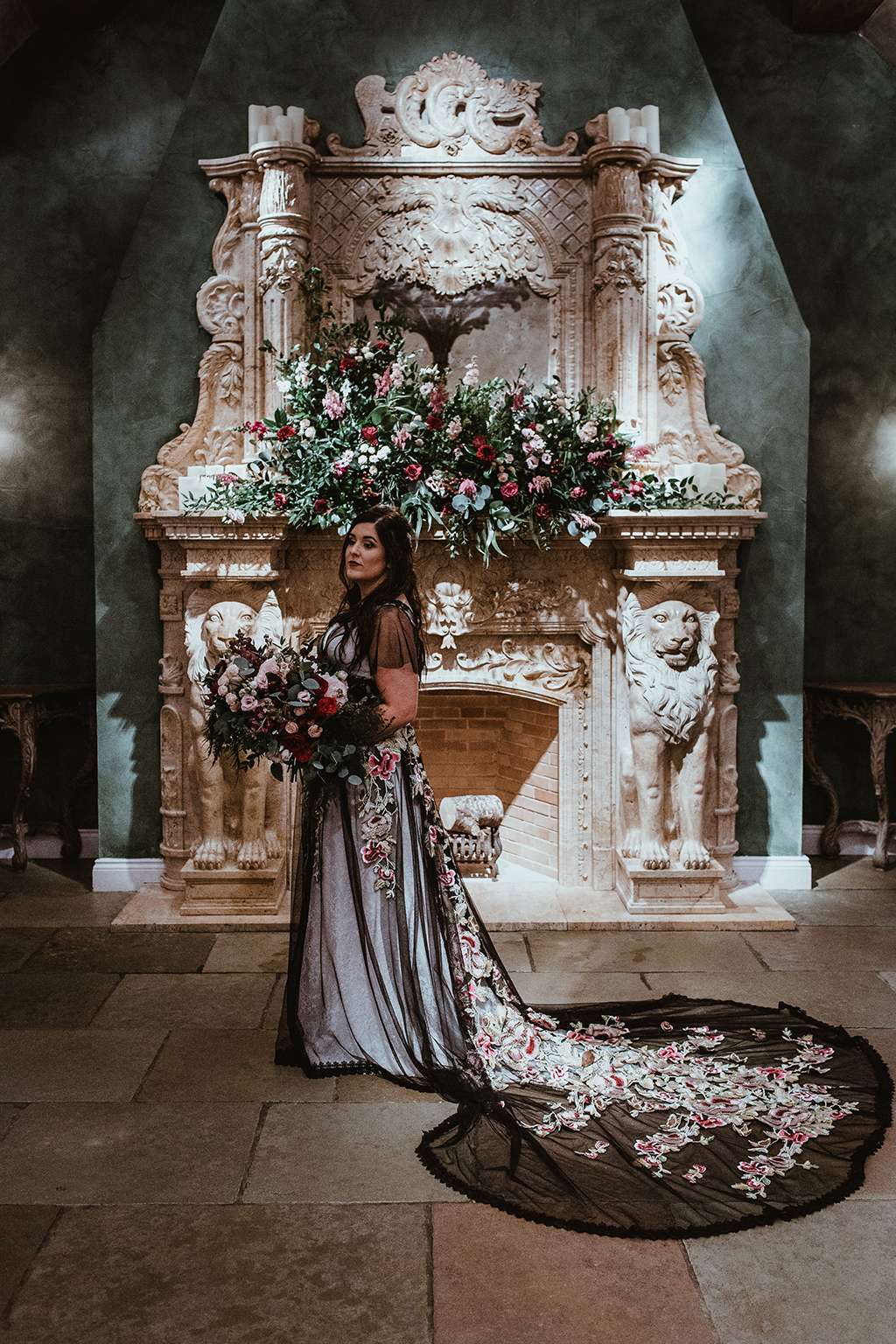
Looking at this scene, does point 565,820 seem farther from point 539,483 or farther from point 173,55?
point 173,55

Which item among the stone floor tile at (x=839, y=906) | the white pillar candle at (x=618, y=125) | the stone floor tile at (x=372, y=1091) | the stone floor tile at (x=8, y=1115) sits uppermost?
the white pillar candle at (x=618, y=125)

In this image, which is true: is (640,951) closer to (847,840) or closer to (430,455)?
(847,840)

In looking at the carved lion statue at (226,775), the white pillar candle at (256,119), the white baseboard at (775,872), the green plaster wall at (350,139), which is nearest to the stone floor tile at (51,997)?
the carved lion statue at (226,775)

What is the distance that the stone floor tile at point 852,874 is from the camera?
588 centimetres

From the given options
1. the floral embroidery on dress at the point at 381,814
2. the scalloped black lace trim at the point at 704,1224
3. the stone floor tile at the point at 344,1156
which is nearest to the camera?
the scalloped black lace trim at the point at 704,1224

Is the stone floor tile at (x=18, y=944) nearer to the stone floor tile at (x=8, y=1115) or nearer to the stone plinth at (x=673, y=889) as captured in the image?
the stone floor tile at (x=8, y=1115)

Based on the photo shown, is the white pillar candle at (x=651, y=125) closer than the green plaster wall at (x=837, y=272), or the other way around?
the white pillar candle at (x=651, y=125)

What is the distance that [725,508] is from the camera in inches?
209

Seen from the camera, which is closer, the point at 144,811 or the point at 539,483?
the point at 539,483

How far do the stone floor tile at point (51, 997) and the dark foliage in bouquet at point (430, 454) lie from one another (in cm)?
206

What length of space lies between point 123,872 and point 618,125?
432 centimetres

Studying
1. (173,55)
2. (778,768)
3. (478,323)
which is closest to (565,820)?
(778,768)

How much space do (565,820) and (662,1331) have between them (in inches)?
131

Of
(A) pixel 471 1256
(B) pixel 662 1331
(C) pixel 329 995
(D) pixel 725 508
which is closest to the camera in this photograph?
(B) pixel 662 1331
